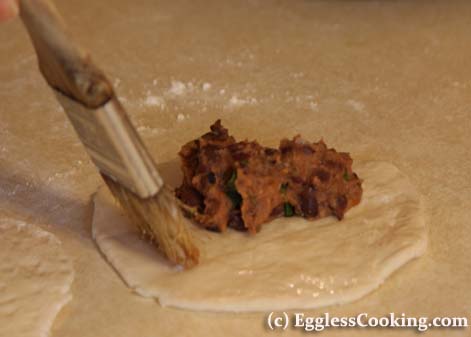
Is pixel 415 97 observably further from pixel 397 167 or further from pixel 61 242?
pixel 61 242

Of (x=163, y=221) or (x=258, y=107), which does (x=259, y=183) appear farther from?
(x=258, y=107)

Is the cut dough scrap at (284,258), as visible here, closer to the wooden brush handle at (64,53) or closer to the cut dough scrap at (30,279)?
the cut dough scrap at (30,279)

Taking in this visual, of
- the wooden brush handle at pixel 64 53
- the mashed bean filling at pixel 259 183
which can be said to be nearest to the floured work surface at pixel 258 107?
the mashed bean filling at pixel 259 183

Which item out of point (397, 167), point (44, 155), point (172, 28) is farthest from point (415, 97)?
point (44, 155)

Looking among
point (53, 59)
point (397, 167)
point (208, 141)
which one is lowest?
point (397, 167)

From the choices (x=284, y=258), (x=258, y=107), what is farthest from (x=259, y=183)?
(x=258, y=107)

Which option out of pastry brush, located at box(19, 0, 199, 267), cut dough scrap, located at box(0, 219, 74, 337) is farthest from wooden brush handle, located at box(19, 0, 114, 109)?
cut dough scrap, located at box(0, 219, 74, 337)
